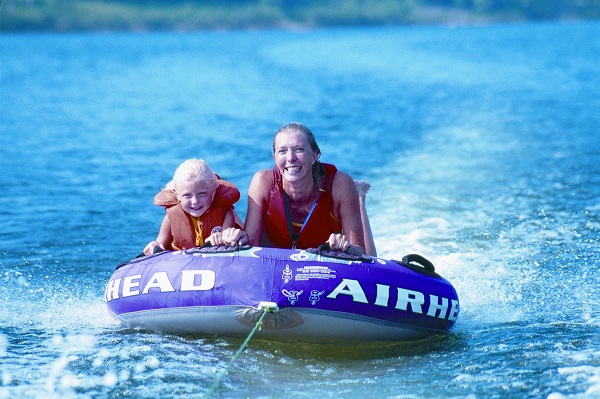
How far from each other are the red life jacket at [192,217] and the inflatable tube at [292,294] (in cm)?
29

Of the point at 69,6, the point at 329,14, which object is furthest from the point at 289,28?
the point at 69,6

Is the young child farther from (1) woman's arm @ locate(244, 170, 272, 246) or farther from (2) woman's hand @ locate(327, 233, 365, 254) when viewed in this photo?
(2) woman's hand @ locate(327, 233, 365, 254)

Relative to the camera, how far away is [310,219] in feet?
16.8

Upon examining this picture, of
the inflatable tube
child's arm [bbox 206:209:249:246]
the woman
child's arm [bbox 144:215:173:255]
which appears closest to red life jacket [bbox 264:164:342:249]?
the woman

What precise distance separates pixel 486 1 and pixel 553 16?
24.6 ft

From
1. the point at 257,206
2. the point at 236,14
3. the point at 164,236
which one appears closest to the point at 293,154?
the point at 257,206

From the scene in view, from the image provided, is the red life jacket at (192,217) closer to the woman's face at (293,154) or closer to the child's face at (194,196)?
the child's face at (194,196)

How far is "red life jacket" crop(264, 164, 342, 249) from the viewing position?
5.10 meters

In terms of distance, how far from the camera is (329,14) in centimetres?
8950

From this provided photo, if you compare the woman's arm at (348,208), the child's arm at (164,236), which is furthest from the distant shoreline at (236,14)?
the woman's arm at (348,208)

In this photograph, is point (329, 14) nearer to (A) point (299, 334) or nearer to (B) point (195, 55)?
(B) point (195, 55)

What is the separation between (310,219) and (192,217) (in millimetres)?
660

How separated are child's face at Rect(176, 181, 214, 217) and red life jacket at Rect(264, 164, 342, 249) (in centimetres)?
36

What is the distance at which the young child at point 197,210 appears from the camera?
4.89 meters
